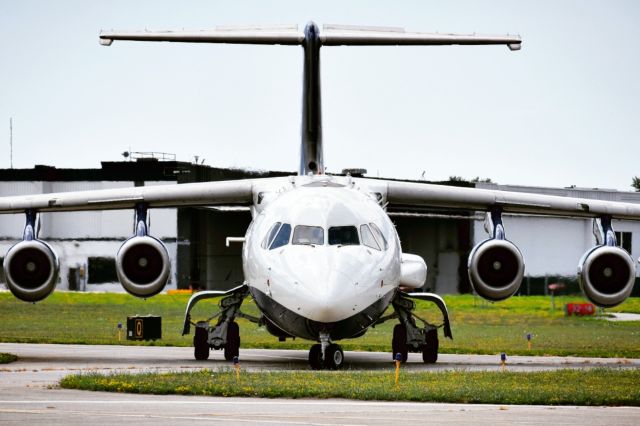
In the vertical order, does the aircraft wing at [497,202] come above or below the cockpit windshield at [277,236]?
above

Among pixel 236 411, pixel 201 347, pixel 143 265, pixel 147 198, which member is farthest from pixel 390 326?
pixel 236 411

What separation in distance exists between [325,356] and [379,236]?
7.81ft

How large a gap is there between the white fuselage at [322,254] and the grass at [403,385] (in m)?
1.27

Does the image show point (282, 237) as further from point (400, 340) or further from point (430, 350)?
point (430, 350)

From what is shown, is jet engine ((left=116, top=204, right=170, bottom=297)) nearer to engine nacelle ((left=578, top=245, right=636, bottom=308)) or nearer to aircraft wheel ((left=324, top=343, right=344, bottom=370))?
aircraft wheel ((left=324, top=343, right=344, bottom=370))

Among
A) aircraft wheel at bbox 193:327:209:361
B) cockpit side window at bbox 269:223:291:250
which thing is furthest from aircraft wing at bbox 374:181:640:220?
aircraft wheel at bbox 193:327:209:361

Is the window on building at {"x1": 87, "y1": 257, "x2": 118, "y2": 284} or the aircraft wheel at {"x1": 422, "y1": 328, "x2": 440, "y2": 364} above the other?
the window on building at {"x1": 87, "y1": 257, "x2": 118, "y2": 284}

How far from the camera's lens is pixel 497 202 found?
26281mm

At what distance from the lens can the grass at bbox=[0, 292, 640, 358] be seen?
103 ft

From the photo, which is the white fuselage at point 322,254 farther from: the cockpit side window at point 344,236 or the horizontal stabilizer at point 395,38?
the horizontal stabilizer at point 395,38

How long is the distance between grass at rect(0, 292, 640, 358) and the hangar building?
4.16 m

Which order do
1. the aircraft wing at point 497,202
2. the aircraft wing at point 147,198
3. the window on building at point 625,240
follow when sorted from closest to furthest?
the aircraft wing at point 147,198
the aircraft wing at point 497,202
the window on building at point 625,240

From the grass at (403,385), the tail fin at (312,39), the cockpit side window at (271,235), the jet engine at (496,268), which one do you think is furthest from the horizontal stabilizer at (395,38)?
the grass at (403,385)

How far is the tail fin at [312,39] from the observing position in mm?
23938
